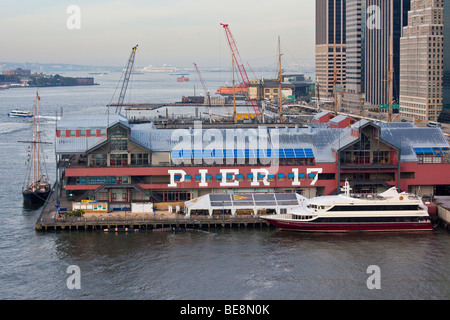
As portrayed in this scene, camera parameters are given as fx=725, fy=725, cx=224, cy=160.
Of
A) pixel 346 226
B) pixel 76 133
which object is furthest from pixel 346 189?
pixel 76 133

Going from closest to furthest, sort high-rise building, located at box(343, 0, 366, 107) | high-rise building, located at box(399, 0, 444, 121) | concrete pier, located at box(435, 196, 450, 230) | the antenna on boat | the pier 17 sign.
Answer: the antenna on boat, concrete pier, located at box(435, 196, 450, 230), the pier 17 sign, high-rise building, located at box(399, 0, 444, 121), high-rise building, located at box(343, 0, 366, 107)

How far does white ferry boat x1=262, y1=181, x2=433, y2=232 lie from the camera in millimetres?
52281

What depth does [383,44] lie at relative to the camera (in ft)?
504

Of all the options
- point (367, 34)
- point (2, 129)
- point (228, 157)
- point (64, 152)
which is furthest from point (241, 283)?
point (367, 34)

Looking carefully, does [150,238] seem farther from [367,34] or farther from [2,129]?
[367,34]

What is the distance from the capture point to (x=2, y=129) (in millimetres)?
133000

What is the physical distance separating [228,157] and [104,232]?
12.2 m

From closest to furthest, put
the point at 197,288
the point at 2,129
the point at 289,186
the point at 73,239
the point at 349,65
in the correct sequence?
the point at 197,288 → the point at 73,239 → the point at 289,186 → the point at 2,129 → the point at 349,65

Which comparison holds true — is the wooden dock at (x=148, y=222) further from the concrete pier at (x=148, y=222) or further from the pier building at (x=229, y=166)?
the pier building at (x=229, y=166)

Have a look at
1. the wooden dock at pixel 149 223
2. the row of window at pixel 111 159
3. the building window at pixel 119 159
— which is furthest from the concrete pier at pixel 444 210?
the building window at pixel 119 159

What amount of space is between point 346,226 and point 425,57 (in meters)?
80.5

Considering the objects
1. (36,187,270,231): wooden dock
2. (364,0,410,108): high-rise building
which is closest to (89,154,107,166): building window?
(36,187,270,231): wooden dock

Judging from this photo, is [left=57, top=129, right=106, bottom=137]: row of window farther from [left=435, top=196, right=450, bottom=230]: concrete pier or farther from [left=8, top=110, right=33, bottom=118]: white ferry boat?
[left=8, top=110, right=33, bottom=118]: white ferry boat

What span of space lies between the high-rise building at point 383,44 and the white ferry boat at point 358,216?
325 feet
